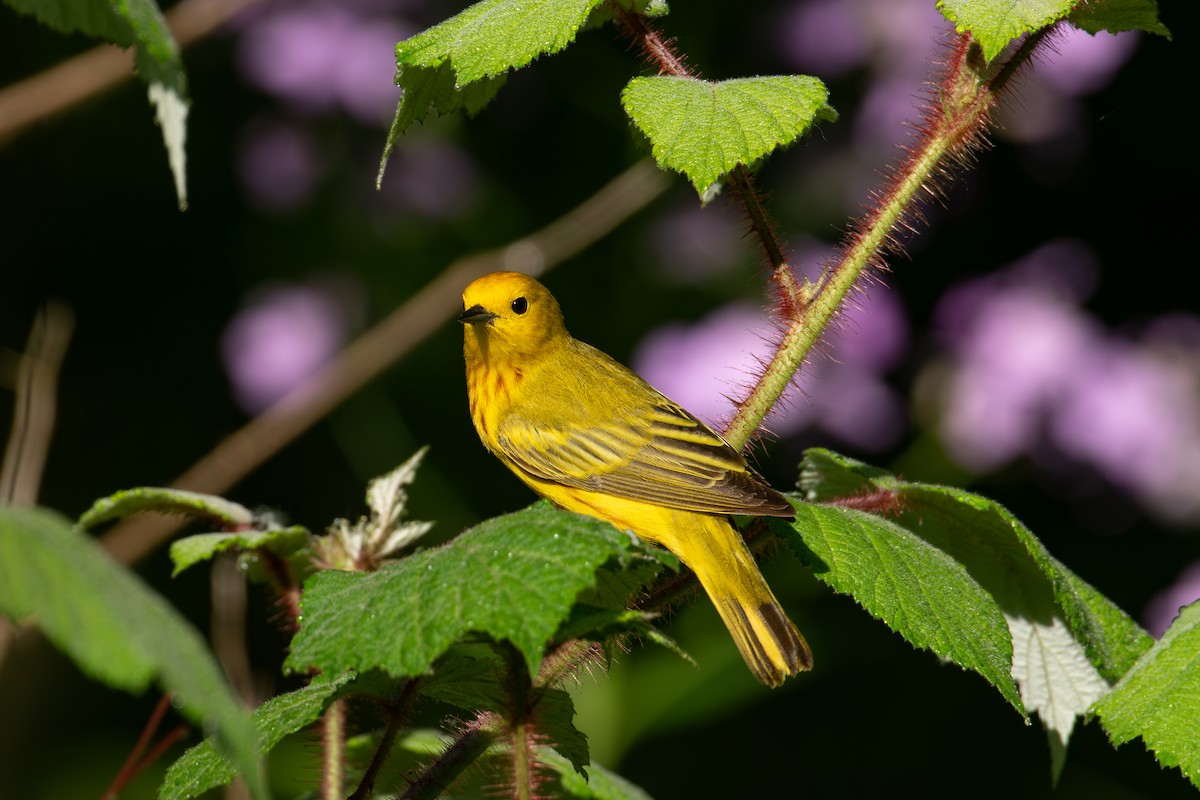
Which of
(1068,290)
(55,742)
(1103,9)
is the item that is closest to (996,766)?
(1068,290)

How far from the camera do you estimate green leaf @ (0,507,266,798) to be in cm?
68

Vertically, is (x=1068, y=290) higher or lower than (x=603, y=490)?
lower

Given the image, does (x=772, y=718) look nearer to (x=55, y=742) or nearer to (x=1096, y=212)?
(x=1096, y=212)

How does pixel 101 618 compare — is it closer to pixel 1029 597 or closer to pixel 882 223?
pixel 882 223

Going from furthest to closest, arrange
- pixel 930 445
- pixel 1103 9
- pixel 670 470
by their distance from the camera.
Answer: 1. pixel 930 445
2. pixel 670 470
3. pixel 1103 9

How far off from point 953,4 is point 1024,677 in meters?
0.80

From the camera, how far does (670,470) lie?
2.10m

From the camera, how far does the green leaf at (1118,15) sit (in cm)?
148

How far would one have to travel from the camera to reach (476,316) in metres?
2.44

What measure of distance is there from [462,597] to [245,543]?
19.7 inches

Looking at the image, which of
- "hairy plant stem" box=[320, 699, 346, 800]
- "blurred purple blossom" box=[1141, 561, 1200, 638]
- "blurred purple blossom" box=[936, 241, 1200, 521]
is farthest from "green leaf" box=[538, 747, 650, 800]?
"blurred purple blossom" box=[936, 241, 1200, 521]

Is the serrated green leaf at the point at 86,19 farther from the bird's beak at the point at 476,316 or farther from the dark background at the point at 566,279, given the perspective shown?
the dark background at the point at 566,279

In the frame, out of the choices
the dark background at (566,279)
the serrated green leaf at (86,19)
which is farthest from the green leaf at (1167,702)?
the dark background at (566,279)

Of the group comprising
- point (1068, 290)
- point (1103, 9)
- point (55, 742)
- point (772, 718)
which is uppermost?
point (1103, 9)
